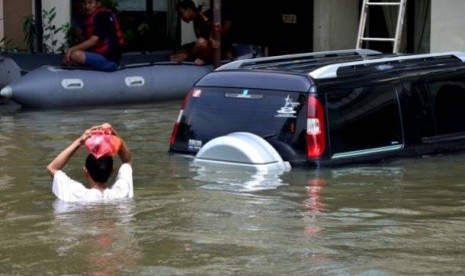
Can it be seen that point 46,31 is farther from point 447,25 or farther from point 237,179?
point 237,179

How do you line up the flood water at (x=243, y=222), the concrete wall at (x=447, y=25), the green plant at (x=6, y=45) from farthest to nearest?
the green plant at (x=6, y=45) → the concrete wall at (x=447, y=25) → the flood water at (x=243, y=222)

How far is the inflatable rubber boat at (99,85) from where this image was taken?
53.1 ft

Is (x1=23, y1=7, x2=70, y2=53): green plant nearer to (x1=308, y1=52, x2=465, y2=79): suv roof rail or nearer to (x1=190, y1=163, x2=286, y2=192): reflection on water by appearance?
(x1=308, y1=52, x2=465, y2=79): suv roof rail

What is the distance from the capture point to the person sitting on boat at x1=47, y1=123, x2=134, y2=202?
26.5 ft

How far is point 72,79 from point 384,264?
35.0 feet

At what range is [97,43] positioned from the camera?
17.4 metres

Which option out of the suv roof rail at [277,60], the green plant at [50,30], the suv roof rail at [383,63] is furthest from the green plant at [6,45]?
the suv roof rail at [383,63]

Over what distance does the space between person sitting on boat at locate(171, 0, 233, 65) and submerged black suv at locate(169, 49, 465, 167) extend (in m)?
8.71

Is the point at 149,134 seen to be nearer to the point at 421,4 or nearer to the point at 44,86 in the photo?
the point at 44,86

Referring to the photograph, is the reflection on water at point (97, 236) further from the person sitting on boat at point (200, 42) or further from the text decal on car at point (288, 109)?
the person sitting on boat at point (200, 42)

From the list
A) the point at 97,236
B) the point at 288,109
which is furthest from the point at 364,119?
the point at 97,236

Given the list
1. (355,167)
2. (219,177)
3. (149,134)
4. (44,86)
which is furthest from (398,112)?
(44,86)

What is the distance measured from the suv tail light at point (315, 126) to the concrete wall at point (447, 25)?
8.58 m

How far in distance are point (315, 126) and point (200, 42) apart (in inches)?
400
